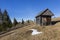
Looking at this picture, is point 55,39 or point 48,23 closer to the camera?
point 55,39

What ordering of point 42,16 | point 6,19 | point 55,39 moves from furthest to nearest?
point 6,19
point 42,16
point 55,39

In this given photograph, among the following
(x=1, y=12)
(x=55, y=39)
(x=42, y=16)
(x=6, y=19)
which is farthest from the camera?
(x=1, y=12)

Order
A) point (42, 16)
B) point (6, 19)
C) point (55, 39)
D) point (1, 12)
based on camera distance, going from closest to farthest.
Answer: point (55, 39)
point (42, 16)
point (6, 19)
point (1, 12)

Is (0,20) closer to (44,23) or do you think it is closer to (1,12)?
(1,12)

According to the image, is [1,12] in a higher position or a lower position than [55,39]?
higher

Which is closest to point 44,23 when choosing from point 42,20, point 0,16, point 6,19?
point 42,20

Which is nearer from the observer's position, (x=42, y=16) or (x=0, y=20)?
(x=42, y=16)

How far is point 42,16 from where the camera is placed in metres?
41.1

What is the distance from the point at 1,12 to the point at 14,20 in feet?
33.2

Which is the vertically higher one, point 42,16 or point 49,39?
point 42,16

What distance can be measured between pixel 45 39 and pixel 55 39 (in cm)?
142

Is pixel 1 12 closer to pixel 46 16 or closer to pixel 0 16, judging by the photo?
pixel 0 16

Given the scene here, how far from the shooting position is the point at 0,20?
72.7 m

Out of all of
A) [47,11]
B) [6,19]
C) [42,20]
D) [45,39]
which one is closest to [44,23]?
[42,20]
